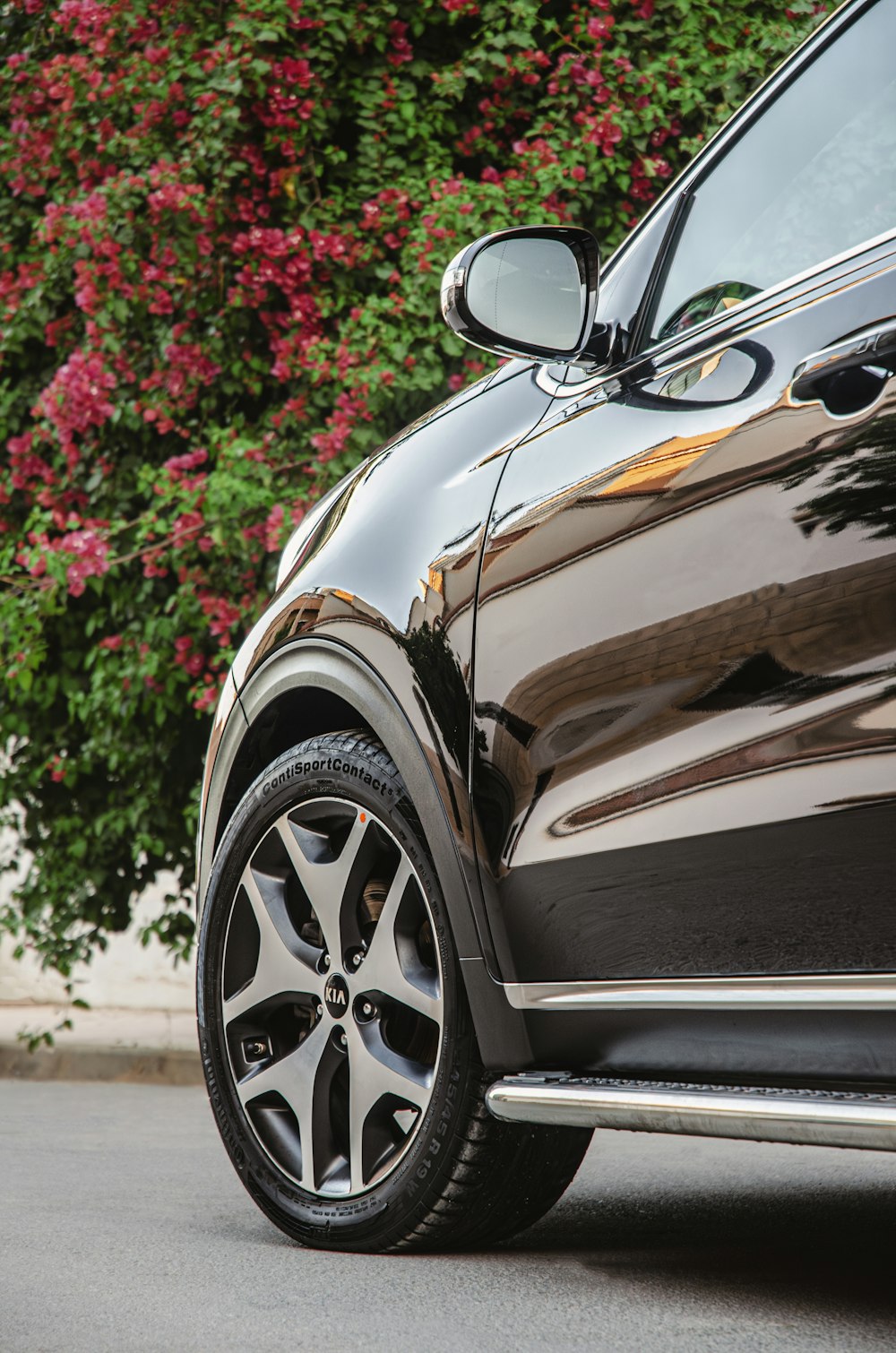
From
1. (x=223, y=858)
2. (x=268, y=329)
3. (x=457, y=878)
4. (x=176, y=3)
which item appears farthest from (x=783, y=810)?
(x=176, y=3)

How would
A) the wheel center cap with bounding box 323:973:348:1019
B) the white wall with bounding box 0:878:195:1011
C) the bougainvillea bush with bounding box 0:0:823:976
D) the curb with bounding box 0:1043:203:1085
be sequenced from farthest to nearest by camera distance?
the white wall with bounding box 0:878:195:1011
the curb with bounding box 0:1043:203:1085
the bougainvillea bush with bounding box 0:0:823:976
the wheel center cap with bounding box 323:973:348:1019

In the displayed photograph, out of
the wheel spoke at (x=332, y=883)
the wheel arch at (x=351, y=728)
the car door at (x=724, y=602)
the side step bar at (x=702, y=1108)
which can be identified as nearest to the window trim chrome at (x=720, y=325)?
the car door at (x=724, y=602)

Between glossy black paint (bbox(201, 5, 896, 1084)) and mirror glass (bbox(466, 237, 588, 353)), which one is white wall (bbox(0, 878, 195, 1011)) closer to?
glossy black paint (bbox(201, 5, 896, 1084))

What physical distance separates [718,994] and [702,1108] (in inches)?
5.6

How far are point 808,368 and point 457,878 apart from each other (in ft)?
2.98

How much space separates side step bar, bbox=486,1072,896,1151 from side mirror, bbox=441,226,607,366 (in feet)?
3.37

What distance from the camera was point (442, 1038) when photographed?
2.53 metres

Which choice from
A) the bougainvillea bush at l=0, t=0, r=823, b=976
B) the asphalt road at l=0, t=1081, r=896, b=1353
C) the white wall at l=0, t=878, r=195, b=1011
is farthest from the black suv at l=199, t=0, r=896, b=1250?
the white wall at l=0, t=878, r=195, b=1011

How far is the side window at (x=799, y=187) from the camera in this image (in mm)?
2229

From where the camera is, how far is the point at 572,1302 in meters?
2.29

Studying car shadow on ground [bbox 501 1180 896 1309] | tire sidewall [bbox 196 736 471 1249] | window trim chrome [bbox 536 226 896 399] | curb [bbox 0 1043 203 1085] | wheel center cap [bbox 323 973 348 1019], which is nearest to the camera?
window trim chrome [bbox 536 226 896 399]

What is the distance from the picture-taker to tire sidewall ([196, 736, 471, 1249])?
99.2 inches

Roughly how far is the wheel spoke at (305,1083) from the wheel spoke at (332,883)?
0.15m

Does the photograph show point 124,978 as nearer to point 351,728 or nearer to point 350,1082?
point 351,728
